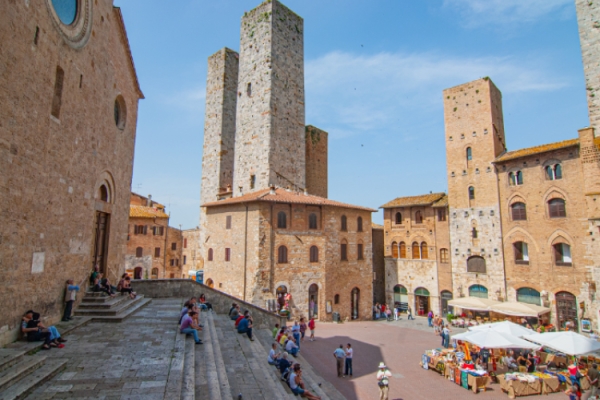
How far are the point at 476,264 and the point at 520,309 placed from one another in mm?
5329

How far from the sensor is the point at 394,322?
24859 mm

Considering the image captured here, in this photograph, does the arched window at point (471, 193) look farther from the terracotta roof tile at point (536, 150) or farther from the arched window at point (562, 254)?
the arched window at point (562, 254)

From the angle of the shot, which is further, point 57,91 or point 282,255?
point 282,255

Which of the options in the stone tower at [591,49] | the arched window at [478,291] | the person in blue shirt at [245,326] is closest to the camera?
the person in blue shirt at [245,326]

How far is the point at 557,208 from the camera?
68.8 feet

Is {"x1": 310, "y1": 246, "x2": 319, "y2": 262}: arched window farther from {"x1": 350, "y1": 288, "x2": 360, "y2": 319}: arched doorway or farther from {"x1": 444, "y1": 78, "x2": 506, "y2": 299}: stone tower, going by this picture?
{"x1": 444, "y1": 78, "x2": 506, "y2": 299}: stone tower

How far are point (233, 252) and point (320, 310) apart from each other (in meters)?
7.05

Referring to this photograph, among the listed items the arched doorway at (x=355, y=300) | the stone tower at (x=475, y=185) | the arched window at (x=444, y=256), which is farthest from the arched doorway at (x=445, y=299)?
the arched doorway at (x=355, y=300)

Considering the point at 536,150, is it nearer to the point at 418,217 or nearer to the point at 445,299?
the point at 418,217

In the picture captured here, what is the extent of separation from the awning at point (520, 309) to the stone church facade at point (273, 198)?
8.81 meters

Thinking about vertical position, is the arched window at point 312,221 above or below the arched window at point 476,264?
above

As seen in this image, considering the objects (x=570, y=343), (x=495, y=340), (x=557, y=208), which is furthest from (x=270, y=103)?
(x=570, y=343)

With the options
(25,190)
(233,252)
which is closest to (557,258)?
(233,252)

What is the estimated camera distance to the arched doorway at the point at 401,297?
94.3 feet
